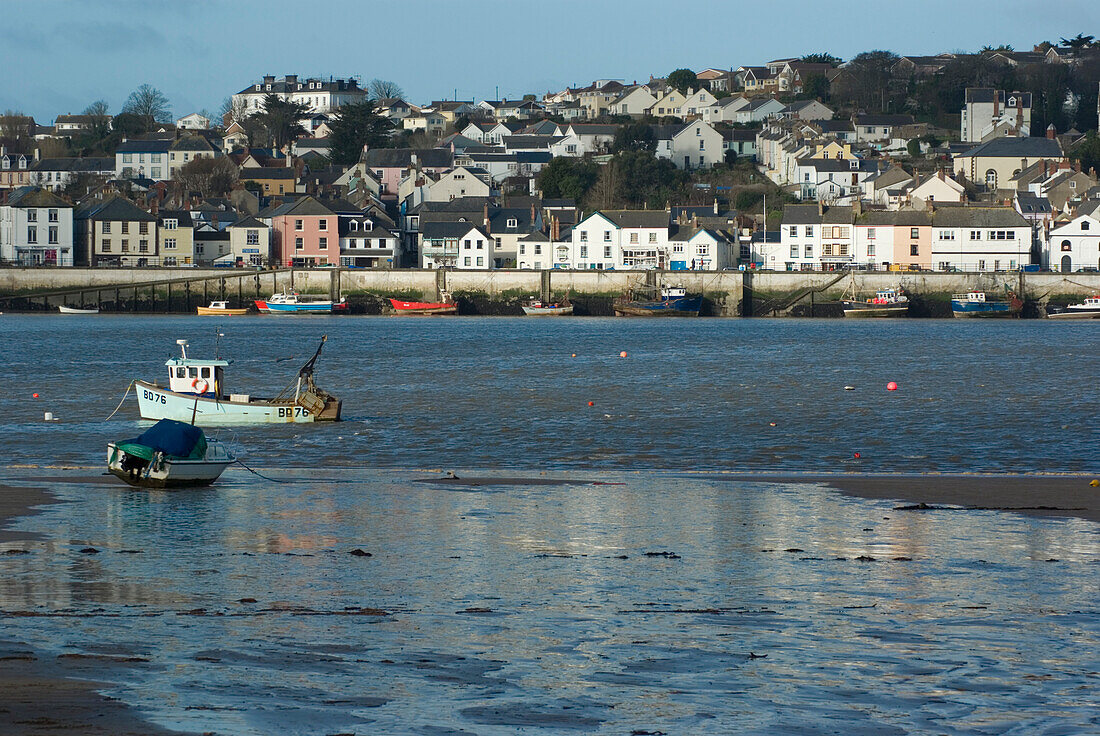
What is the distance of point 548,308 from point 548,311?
0.82 ft

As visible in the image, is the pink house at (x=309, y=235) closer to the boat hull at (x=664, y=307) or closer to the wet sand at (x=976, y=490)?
the boat hull at (x=664, y=307)

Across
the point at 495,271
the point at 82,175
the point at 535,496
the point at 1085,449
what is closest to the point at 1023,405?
the point at 1085,449

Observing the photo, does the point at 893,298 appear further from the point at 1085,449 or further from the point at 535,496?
the point at 535,496

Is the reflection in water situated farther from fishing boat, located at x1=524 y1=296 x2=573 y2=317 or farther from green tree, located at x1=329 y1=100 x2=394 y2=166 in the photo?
green tree, located at x1=329 y1=100 x2=394 y2=166

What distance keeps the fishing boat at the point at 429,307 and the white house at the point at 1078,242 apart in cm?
4362

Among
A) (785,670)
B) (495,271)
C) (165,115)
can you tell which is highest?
(165,115)

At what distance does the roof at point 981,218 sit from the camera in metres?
99.2

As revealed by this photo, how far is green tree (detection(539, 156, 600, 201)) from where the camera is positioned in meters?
126

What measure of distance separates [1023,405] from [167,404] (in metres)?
24.2

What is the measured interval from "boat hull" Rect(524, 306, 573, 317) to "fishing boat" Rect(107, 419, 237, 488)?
2885 inches

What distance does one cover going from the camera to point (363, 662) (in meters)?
12.5

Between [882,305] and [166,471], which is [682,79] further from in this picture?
[166,471]

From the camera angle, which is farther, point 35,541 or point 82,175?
point 82,175

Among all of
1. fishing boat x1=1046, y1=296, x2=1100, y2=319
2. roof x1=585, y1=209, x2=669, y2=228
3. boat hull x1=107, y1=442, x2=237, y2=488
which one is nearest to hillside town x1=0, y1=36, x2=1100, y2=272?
roof x1=585, y1=209, x2=669, y2=228
